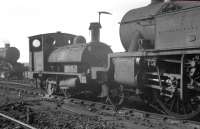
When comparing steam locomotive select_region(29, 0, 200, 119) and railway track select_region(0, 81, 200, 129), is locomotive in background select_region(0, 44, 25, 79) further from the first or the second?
railway track select_region(0, 81, 200, 129)

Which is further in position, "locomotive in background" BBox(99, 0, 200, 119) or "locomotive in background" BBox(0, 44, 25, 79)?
"locomotive in background" BBox(0, 44, 25, 79)

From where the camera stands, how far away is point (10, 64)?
2703 centimetres

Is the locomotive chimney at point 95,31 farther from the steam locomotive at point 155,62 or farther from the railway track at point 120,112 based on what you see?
the railway track at point 120,112

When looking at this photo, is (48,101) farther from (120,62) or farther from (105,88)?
(120,62)

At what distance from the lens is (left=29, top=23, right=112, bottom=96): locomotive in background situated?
39.0ft

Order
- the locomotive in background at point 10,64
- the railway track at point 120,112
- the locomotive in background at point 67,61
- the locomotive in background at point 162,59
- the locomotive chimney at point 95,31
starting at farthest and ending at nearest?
the locomotive in background at point 10,64 < the locomotive chimney at point 95,31 < the locomotive in background at point 67,61 < the railway track at point 120,112 < the locomotive in background at point 162,59

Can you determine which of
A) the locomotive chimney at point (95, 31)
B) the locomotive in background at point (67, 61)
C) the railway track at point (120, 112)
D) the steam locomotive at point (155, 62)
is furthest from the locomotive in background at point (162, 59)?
the locomotive chimney at point (95, 31)

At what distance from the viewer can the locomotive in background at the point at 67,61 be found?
11891 mm

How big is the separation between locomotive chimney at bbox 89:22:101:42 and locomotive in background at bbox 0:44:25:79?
14434 millimetres

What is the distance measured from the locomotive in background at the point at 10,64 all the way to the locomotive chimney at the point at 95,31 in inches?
568

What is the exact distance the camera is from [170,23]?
7574 mm

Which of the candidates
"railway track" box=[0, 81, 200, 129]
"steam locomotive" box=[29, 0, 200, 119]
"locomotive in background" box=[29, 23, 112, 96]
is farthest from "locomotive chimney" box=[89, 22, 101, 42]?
"railway track" box=[0, 81, 200, 129]

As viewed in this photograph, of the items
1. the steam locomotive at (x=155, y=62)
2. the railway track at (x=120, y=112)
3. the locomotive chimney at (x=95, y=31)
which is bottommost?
the railway track at (x=120, y=112)

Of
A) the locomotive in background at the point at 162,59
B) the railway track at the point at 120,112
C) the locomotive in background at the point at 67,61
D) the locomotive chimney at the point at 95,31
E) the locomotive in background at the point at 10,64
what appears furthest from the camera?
the locomotive in background at the point at 10,64
